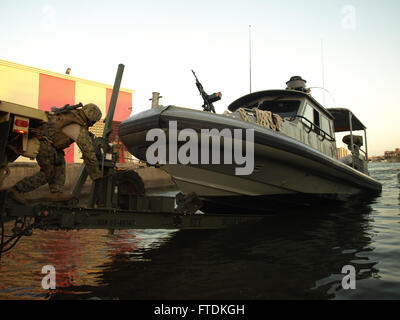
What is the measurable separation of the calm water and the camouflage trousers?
842 mm

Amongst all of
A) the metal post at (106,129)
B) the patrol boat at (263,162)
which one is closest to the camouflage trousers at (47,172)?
the metal post at (106,129)

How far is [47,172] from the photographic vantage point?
3.27m

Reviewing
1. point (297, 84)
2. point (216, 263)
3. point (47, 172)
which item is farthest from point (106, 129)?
point (297, 84)

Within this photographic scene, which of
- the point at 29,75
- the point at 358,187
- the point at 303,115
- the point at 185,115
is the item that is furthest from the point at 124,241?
the point at 29,75

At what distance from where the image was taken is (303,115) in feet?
20.2

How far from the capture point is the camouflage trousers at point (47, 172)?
3070 millimetres

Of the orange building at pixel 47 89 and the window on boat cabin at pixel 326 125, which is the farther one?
the orange building at pixel 47 89

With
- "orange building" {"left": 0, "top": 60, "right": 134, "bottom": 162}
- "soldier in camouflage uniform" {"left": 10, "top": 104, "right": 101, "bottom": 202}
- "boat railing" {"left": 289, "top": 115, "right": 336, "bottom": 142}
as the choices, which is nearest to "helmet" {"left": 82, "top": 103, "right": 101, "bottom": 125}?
"soldier in camouflage uniform" {"left": 10, "top": 104, "right": 101, "bottom": 202}

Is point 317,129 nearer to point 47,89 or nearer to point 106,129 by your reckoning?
point 106,129

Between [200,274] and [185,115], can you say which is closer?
[200,274]

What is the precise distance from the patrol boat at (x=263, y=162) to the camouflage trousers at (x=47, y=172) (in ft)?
4.32

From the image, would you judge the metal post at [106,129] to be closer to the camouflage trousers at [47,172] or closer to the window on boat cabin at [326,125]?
the camouflage trousers at [47,172]
